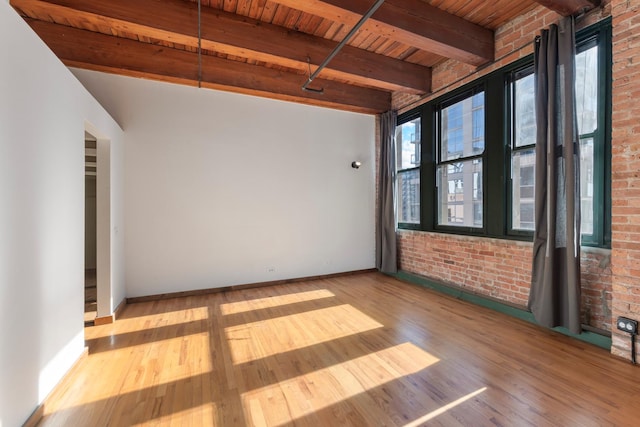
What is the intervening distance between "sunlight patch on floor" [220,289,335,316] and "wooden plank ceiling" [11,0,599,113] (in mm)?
3027

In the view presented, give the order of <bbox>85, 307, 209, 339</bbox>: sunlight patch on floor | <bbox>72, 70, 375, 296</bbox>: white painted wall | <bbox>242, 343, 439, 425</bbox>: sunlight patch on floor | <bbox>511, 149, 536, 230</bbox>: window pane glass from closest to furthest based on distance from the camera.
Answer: <bbox>242, 343, 439, 425</bbox>: sunlight patch on floor < <bbox>85, 307, 209, 339</bbox>: sunlight patch on floor < <bbox>511, 149, 536, 230</bbox>: window pane glass < <bbox>72, 70, 375, 296</bbox>: white painted wall

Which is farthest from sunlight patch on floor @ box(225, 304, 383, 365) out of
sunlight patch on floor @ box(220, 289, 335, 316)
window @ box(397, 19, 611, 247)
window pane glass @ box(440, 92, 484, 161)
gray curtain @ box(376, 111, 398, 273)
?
window pane glass @ box(440, 92, 484, 161)

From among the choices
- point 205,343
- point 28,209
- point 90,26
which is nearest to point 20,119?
point 28,209

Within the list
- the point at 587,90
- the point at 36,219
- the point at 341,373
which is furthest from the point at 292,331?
the point at 587,90

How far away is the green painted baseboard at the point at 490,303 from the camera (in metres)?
2.58

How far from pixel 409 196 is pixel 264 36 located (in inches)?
132

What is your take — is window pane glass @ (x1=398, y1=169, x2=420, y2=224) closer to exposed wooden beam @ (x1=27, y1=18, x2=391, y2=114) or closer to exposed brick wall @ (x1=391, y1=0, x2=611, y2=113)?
exposed brick wall @ (x1=391, y1=0, x2=611, y2=113)

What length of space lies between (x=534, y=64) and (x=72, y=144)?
4.42 m

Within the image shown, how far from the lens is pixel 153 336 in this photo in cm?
290

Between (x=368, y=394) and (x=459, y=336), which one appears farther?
(x=459, y=336)

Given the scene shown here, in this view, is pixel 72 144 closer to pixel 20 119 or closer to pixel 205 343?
pixel 20 119

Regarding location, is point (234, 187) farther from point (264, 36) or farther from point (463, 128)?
point (463, 128)

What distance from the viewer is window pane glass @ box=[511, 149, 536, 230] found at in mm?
3285

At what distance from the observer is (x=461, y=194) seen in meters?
4.14
